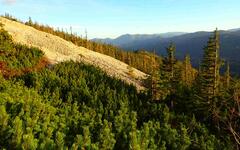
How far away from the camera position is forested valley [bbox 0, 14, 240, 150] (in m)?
15.7

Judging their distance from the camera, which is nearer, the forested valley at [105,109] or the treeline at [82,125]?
the treeline at [82,125]

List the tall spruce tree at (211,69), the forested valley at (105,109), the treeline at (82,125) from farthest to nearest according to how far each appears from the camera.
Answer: the tall spruce tree at (211,69) → the forested valley at (105,109) → the treeline at (82,125)

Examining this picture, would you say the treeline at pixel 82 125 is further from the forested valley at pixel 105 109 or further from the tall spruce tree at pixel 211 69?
the tall spruce tree at pixel 211 69

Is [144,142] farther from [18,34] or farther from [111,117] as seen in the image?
[18,34]

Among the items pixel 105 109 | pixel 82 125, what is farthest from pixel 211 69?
pixel 82 125

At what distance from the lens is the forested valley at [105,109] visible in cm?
1570

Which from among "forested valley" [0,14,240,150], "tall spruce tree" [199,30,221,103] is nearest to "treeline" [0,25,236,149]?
"forested valley" [0,14,240,150]

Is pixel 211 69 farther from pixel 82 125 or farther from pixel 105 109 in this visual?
pixel 82 125

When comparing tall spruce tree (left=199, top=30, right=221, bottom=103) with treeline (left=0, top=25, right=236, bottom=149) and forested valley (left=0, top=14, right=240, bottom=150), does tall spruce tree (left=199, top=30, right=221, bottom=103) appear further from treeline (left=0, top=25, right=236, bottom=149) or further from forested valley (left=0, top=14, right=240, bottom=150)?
treeline (left=0, top=25, right=236, bottom=149)

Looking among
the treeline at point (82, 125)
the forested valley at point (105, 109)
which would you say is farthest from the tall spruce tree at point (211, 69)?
the treeline at point (82, 125)

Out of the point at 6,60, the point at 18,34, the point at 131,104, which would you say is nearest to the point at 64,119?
the point at 131,104

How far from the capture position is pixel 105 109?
2667 cm

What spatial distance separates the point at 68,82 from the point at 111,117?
1342cm

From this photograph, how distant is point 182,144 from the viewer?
20328 mm
